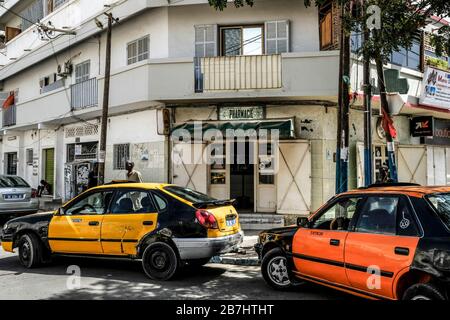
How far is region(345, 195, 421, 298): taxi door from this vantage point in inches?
171

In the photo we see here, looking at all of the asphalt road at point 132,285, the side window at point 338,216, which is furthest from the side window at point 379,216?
the asphalt road at point 132,285

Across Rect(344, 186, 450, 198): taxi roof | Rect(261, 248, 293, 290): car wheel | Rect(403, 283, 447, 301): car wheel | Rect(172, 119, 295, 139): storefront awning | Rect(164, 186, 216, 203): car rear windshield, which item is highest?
Rect(172, 119, 295, 139): storefront awning

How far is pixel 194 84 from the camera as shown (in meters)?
12.0

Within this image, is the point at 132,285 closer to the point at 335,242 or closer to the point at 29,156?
the point at 335,242

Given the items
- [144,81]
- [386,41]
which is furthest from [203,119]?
[386,41]

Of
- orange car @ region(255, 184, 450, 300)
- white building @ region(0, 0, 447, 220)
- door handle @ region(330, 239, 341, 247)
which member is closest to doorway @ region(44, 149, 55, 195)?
white building @ region(0, 0, 447, 220)

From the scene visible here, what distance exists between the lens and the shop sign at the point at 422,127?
47.4 ft

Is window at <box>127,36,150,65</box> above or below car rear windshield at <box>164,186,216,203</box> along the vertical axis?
above

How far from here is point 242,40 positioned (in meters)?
12.8

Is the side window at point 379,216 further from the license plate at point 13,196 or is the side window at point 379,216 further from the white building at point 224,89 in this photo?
the license plate at point 13,196

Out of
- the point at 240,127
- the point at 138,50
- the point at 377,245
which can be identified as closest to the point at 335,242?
the point at 377,245

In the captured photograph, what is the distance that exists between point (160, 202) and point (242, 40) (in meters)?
7.47

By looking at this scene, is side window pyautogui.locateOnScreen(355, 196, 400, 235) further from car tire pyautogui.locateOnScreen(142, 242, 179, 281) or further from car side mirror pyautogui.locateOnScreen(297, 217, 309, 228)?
car tire pyautogui.locateOnScreen(142, 242, 179, 281)

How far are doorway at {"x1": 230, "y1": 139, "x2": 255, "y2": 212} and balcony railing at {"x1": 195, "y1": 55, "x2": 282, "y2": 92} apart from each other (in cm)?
171
